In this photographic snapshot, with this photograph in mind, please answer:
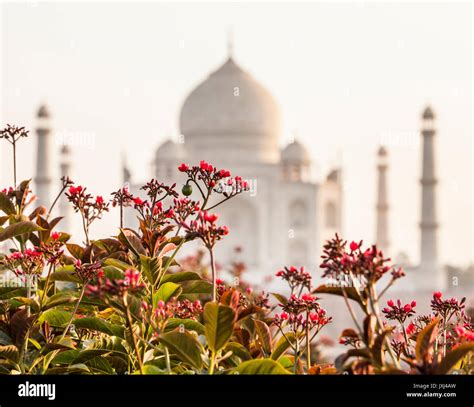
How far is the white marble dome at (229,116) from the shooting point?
96.6 ft

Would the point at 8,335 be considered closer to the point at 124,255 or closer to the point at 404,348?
the point at 124,255

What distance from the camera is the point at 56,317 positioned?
5.53 feet

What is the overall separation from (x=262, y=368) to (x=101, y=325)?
1.25 feet

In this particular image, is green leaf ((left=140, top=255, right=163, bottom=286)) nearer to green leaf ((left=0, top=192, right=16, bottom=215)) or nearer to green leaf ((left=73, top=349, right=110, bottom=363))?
green leaf ((left=73, top=349, right=110, bottom=363))

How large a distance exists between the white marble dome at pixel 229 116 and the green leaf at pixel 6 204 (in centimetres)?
2753

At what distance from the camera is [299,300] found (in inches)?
63.8

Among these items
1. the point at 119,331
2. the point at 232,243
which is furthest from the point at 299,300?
the point at 232,243

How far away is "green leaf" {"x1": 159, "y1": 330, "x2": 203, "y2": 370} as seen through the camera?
1.28 m

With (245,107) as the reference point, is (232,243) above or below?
below

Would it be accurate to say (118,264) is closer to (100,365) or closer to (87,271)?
(87,271)

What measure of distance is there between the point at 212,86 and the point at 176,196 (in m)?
28.3

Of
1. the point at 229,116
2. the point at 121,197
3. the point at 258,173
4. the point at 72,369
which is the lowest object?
the point at 72,369

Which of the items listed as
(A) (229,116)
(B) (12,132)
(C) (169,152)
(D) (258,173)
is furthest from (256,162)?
(B) (12,132)

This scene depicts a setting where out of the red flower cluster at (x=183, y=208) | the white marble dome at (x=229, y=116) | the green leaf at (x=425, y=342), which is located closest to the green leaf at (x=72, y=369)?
the red flower cluster at (x=183, y=208)
